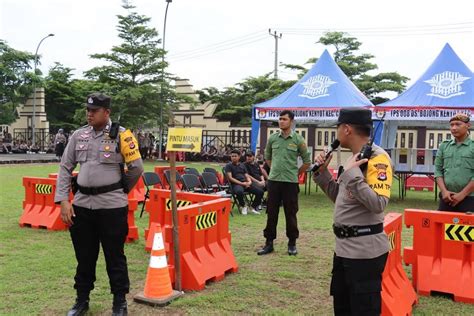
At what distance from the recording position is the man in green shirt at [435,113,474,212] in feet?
16.0

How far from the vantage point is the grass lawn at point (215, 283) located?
4258mm

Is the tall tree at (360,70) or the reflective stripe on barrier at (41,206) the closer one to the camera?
the reflective stripe on barrier at (41,206)

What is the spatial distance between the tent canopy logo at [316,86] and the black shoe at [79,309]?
1066 centimetres

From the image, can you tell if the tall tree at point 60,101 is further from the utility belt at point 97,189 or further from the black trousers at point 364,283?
the black trousers at point 364,283

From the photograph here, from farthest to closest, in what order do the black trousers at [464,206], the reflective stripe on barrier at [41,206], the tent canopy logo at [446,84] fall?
the tent canopy logo at [446,84] → the reflective stripe on barrier at [41,206] → the black trousers at [464,206]

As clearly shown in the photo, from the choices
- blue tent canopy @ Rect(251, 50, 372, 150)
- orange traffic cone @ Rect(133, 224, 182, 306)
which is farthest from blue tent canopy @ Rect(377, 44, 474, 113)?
orange traffic cone @ Rect(133, 224, 182, 306)

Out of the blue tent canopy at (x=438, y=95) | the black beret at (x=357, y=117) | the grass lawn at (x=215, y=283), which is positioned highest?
the blue tent canopy at (x=438, y=95)

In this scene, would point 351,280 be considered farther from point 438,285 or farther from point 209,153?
A: point 209,153

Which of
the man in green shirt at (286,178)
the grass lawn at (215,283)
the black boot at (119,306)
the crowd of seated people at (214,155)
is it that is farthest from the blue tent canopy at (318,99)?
the crowd of seated people at (214,155)

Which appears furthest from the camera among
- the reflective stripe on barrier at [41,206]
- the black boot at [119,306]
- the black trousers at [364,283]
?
the reflective stripe on barrier at [41,206]

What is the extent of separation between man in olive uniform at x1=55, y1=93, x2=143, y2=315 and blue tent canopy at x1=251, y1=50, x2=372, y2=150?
9.59 meters

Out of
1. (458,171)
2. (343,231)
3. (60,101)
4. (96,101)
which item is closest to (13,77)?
(60,101)

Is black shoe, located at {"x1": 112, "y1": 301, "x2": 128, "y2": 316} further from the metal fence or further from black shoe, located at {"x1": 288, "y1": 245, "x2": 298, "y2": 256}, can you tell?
the metal fence

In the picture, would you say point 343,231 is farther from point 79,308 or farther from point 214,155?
point 214,155
